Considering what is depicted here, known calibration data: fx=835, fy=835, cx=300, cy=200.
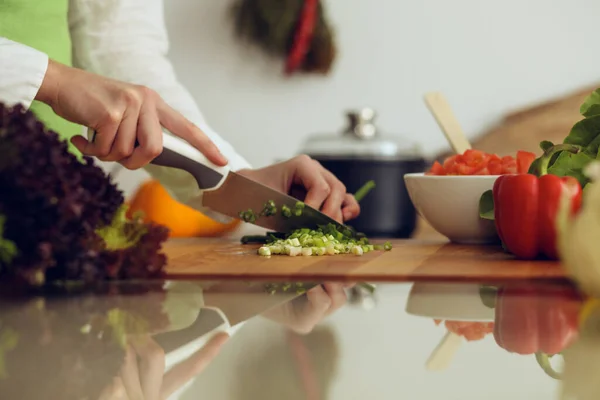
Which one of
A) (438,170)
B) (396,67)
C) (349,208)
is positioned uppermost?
(438,170)

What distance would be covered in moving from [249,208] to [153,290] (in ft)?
1.44

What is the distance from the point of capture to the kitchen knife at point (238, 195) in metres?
1.18

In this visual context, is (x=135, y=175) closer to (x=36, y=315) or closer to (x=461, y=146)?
(x=461, y=146)

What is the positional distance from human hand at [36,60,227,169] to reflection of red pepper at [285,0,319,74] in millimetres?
1715

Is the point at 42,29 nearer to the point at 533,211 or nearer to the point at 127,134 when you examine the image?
the point at 127,134

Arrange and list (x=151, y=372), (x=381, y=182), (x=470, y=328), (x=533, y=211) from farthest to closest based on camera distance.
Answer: (x=381, y=182) < (x=533, y=211) < (x=470, y=328) < (x=151, y=372)

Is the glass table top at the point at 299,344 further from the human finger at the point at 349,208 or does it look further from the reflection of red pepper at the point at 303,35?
the reflection of red pepper at the point at 303,35

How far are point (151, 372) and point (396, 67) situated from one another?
2480 millimetres

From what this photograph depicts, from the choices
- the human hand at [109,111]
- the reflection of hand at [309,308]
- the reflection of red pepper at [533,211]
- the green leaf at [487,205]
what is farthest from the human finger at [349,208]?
the reflection of hand at [309,308]

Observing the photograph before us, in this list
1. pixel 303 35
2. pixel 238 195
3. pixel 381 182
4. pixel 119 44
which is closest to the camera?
pixel 238 195

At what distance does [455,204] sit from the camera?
1338 mm

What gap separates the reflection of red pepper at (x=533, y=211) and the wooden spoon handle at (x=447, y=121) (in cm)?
40

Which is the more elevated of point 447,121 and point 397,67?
point 447,121

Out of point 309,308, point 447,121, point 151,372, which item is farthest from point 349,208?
point 151,372
